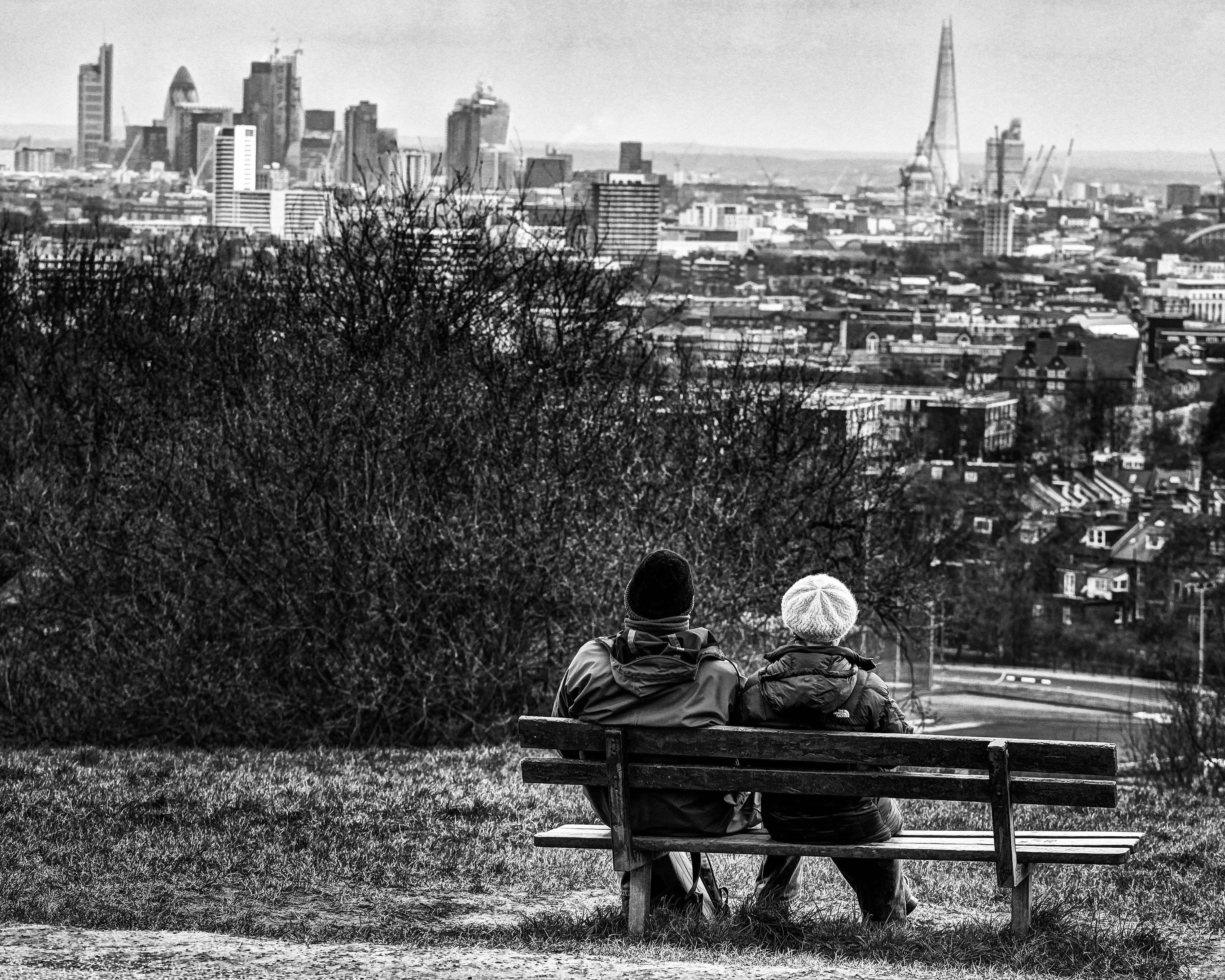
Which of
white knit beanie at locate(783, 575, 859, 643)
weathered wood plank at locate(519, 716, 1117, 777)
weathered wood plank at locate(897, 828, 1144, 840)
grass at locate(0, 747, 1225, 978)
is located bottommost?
grass at locate(0, 747, 1225, 978)

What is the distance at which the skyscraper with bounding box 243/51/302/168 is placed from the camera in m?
182

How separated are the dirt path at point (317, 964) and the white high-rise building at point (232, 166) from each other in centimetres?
15941

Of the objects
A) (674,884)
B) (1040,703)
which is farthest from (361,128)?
(674,884)

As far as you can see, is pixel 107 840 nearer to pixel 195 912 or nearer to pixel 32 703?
pixel 195 912

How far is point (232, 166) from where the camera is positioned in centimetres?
17712

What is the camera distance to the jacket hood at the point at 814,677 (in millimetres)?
5191

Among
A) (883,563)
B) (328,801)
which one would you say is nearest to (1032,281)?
(883,563)

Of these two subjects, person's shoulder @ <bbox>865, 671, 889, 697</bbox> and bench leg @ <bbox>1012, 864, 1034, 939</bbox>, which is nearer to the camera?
person's shoulder @ <bbox>865, 671, 889, 697</bbox>

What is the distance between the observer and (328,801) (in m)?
7.70

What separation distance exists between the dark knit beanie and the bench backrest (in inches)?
11.4

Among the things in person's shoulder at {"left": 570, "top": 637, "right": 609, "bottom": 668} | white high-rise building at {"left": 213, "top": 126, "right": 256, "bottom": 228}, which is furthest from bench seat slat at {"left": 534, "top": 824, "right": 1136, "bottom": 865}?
white high-rise building at {"left": 213, "top": 126, "right": 256, "bottom": 228}

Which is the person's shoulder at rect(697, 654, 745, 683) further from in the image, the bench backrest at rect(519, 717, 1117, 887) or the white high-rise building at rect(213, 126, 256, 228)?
the white high-rise building at rect(213, 126, 256, 228)

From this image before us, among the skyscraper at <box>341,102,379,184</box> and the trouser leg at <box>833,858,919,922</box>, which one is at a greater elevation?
the skyscraper at <box>341,102,379,184</box>

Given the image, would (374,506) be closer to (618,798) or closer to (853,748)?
(618,798)
